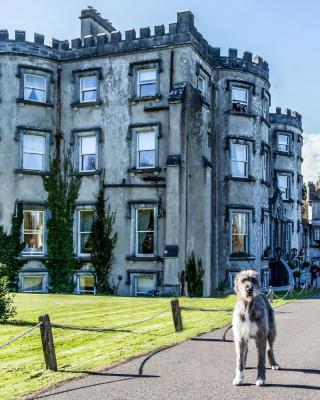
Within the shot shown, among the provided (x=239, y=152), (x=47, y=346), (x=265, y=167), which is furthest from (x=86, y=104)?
(x=47, y=346)

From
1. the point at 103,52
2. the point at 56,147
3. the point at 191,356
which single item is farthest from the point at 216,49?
the point at 191,356

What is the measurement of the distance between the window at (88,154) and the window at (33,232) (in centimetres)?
321

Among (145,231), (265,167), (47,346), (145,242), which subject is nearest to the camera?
(47,346)

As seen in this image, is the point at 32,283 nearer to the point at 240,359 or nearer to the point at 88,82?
the point at 88,82

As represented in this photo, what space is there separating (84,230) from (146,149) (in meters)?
5.15

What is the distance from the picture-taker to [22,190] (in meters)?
26.5

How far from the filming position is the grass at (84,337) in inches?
347

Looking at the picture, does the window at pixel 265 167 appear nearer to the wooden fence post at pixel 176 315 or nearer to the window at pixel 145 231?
the window at pixel 145 231

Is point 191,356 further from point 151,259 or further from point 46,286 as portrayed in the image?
point 46,286

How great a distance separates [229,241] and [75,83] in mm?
11566

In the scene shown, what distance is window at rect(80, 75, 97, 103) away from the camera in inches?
1086

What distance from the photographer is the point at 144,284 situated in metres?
26.0

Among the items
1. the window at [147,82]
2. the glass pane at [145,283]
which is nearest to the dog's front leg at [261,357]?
the glass pane at [145,283]

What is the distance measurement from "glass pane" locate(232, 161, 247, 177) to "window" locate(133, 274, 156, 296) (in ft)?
24.7
